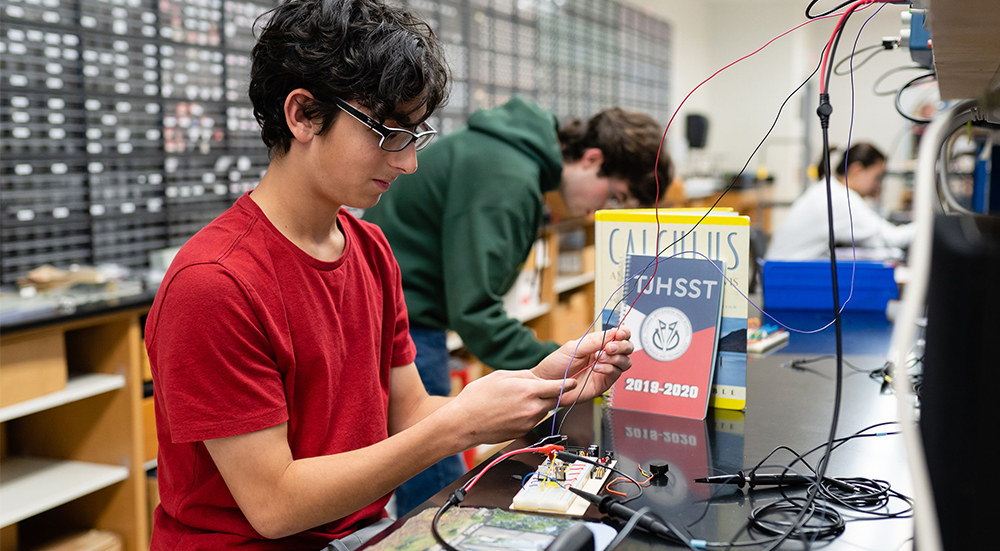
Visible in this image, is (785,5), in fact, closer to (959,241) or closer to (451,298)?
Result: (451,298)

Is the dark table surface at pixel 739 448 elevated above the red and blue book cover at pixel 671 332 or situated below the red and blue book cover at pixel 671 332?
below

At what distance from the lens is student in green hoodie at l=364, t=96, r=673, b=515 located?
173cm

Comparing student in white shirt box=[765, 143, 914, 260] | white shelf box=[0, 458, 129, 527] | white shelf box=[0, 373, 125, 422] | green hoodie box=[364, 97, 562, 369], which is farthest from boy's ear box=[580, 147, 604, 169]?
student in white shirt box=[765, 143, 914, 260]

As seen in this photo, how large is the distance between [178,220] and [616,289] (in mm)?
1894

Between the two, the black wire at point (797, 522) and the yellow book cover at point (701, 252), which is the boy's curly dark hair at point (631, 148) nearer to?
the yellow book cover at point (701, 252)

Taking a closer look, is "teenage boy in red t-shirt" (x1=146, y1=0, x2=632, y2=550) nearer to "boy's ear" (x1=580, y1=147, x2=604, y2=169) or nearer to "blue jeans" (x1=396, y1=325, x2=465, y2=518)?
"blue jeans" (x1=396, y1=325, x2=465, y2=518)

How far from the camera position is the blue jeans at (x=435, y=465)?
1779 millimetres

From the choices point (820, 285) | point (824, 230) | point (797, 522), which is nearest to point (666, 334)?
point (797, 522)

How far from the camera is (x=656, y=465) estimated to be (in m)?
0.93

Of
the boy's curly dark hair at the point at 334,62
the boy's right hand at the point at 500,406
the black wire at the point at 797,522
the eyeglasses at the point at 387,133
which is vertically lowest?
the black wire at the point at 797,522

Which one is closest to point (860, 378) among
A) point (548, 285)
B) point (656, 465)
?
point (656, 465)

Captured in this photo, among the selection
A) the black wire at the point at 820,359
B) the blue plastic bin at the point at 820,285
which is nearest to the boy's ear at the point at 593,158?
the blue plastic bin at the point at 820,285

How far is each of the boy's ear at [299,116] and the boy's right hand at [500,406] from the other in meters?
0.39

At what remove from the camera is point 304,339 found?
983 mm
